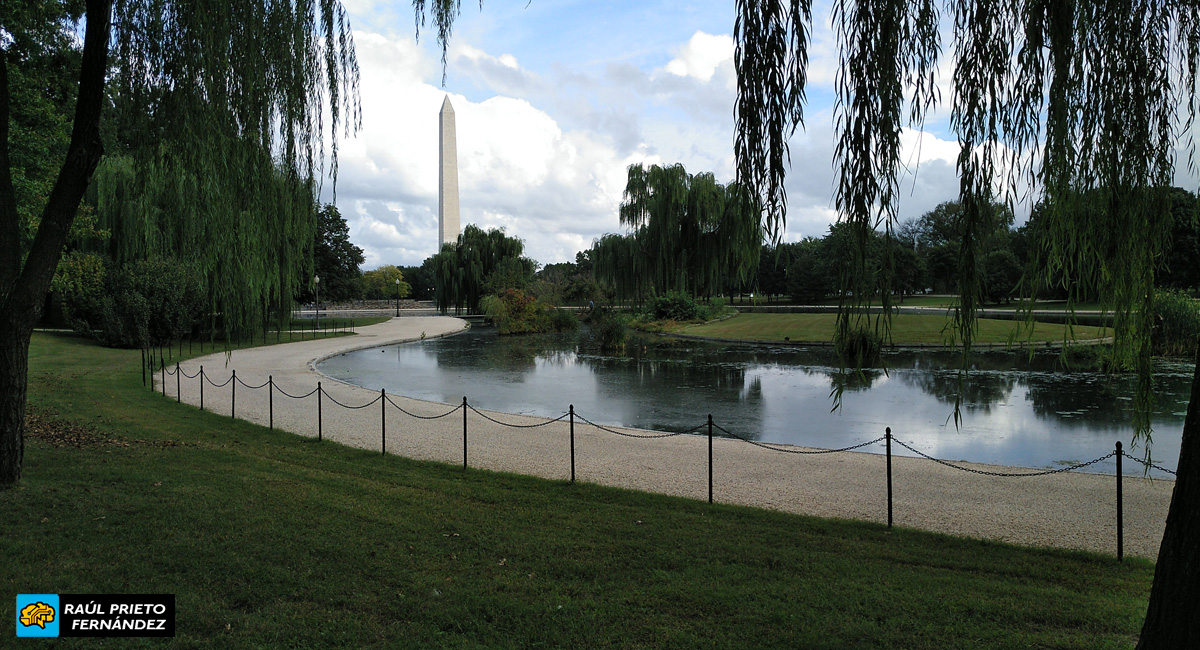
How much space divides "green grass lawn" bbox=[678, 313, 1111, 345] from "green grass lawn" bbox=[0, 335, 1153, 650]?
70.6ft

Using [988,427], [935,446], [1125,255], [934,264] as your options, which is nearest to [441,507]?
[1125,255]

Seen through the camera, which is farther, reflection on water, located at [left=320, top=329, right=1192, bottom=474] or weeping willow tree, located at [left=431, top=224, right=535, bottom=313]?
weeping willow tree, located at [left=431, top=224, right=535, bottom=313]

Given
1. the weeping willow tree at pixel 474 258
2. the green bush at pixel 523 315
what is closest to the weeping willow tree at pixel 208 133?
the green bush at pixel 523 315

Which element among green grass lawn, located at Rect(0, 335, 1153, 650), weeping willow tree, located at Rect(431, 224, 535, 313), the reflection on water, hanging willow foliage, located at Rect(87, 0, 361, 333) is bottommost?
the reflection on water

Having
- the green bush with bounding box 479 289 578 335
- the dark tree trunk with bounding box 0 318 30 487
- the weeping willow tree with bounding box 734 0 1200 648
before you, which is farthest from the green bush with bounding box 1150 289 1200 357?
the green bush with bounding box 479 289 578 335

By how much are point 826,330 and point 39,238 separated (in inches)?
1348

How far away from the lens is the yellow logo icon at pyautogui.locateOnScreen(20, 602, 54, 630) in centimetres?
379

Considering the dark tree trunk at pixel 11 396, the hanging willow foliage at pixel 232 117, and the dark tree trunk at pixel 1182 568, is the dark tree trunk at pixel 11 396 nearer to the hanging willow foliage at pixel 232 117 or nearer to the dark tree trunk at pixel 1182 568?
the hanging willow foliage at pixel 232 117

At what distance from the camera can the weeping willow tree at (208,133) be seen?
536 centimetres

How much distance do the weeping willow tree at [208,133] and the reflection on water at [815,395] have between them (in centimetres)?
549

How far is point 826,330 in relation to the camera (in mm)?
35562

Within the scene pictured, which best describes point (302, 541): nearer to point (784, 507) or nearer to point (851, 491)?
point (784, 507)

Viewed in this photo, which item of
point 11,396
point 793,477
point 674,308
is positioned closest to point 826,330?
point 674,308

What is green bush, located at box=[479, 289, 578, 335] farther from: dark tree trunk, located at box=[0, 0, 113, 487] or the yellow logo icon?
the yellow logo icon
